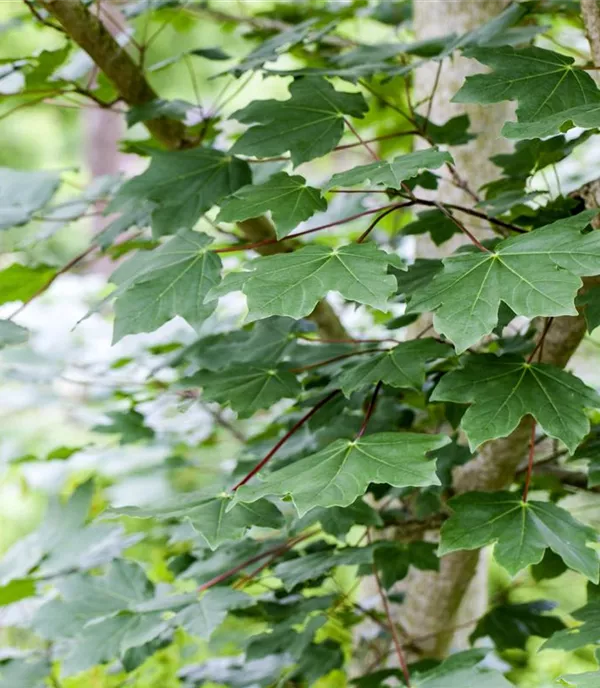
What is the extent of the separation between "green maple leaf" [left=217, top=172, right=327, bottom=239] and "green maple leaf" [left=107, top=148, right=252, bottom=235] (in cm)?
16

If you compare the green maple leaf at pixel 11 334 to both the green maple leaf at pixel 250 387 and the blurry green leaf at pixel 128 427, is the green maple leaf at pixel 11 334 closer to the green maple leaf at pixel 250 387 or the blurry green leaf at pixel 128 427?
the green maple leaf at pixel 250 387

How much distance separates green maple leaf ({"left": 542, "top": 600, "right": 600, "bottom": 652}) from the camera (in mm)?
710

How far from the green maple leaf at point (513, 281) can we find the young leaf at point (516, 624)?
634mm

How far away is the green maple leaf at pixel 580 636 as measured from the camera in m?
0.71

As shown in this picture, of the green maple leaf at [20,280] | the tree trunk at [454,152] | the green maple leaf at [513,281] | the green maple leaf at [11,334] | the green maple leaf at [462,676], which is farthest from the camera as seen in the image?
the tree trunk at [454,152]

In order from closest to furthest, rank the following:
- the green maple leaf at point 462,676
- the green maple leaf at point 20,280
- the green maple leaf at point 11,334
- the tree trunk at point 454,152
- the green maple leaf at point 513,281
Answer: the green maple leaf at point 513,281 → the green maple leaf at point 462,676 → the green maple leaf at point 11,334 → the green maple leaf at point 20,280 → the tree trunk at point 454,152

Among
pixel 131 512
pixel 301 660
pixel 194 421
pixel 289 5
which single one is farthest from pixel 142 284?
pixel 289 5

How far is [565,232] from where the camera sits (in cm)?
65

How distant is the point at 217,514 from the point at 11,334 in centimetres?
29

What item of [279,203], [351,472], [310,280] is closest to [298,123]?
[279,203]

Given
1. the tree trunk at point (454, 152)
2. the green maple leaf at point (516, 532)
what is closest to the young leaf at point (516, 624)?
the tree trunk at point (454, 152)

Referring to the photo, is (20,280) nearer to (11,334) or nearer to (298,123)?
(11,334)

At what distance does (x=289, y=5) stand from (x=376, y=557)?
1.04 metres

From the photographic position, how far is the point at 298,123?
2.84 feet
